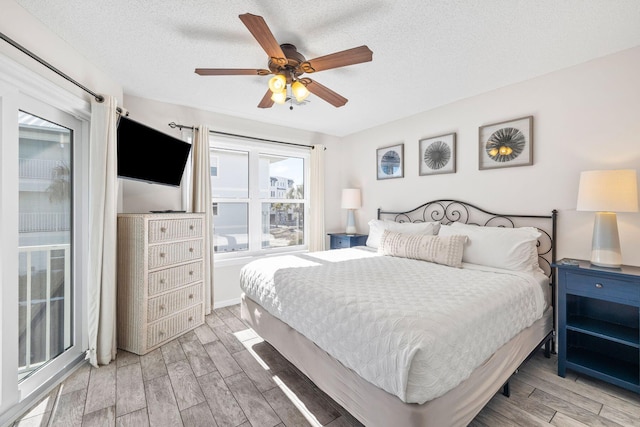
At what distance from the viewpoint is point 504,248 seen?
2.40 m

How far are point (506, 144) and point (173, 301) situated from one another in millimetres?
3642

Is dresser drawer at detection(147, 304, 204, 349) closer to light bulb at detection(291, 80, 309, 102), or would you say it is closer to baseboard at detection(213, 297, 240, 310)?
baseboard at detection(213, 297, 240, 310)

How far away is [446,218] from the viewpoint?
330 centimetres

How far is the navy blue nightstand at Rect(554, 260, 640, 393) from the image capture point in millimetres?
1874

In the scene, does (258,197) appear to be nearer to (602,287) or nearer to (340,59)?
(340,59)

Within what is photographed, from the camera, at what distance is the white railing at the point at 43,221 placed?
1853 millimetres

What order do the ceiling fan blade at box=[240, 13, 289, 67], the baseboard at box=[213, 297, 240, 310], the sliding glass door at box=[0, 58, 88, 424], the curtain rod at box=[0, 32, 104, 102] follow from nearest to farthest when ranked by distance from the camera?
the ceiling fan blade at box=[240, 13, 289, 67] < the curtain rod at box=[0, 32, 104, 102] < the sliding glass door at box=[0, 58, 88, 424] < the baseboard at box=[213, 297, 240, 310]

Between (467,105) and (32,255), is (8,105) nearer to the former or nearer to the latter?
(32,255)

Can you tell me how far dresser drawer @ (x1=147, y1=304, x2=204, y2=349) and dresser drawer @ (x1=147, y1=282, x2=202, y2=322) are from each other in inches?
2.3

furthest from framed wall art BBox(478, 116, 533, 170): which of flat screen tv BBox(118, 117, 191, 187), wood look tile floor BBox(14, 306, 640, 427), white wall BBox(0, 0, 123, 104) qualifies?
white wall BBox(0, 0, 123, 104)

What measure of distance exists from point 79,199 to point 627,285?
13.6ft

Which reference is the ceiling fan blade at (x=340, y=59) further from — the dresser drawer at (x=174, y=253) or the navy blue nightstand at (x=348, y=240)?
the navy blue nightstand at (x=348, y=240)

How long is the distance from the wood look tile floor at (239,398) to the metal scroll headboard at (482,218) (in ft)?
3.03

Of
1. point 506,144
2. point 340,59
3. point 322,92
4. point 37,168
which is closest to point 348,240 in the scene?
point 506,144
